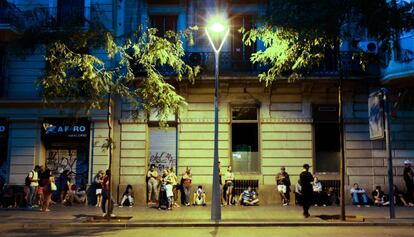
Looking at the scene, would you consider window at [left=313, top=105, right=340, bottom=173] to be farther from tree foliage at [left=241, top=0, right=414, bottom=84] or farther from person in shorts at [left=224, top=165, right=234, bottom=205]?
tree foliage at [left=241, top=0, right=414, bottom=84]

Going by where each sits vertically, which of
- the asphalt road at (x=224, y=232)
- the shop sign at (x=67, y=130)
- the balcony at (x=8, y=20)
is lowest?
the asphalt road at (x=224, y=232)

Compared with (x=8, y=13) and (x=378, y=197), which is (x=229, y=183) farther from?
(x=8, y=13)

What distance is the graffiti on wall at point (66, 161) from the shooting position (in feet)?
72.7

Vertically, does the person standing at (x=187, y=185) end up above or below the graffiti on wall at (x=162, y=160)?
below

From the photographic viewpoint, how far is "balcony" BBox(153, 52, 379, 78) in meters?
21.2

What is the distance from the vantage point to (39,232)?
525 inches

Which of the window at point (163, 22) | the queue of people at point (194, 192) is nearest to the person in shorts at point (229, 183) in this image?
the queue of people at point (194, 192)

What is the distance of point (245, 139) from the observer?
22.0 meters

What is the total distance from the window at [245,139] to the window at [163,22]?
4.85 meters

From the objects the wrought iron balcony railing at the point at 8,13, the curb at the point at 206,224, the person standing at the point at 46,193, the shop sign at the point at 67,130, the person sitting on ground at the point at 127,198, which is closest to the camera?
the curb at the point at 206,224

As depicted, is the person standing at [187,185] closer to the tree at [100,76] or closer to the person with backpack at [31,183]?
the tree at [100,76]

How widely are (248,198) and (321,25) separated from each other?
9.49 metres

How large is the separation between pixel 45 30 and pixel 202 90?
8.53 meters

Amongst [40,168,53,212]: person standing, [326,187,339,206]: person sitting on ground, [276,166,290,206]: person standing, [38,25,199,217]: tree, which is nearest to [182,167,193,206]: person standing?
[276,166,290,206]: person standing
